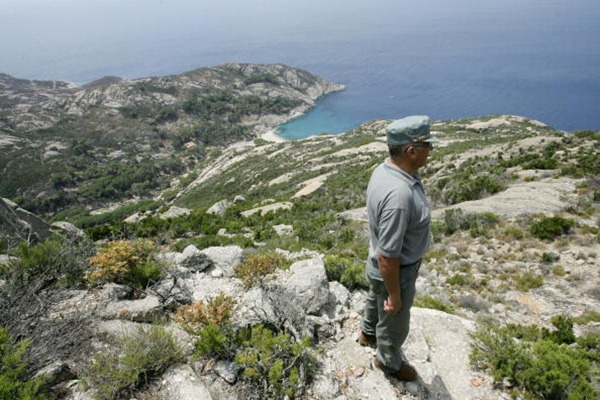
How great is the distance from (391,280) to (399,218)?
0.68 m

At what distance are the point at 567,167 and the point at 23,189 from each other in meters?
104

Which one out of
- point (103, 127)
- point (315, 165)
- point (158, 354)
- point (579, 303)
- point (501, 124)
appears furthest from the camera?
point (103, 127)

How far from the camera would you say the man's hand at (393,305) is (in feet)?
10.9

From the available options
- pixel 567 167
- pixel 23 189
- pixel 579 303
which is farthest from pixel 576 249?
pixel 23 189

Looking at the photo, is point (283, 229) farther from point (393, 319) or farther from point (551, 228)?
point (393, 319)

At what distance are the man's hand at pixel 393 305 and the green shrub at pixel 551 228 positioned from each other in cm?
804

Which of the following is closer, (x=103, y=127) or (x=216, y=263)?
(x=216, y=263)

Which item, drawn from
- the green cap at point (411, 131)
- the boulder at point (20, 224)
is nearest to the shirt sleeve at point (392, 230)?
the green cap at point (411, 131)

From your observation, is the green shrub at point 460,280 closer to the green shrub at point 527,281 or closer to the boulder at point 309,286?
the green shrub at point 527,281

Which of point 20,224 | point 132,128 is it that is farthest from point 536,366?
point 132,128

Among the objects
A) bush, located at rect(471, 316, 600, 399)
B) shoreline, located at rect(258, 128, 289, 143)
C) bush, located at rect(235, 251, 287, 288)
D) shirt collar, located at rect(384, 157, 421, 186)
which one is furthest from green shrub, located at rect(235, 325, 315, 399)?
shoreline, located at rect(258, 128, 289, 143)

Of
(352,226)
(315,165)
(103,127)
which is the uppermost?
(352,226)

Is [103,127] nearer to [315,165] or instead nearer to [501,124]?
[315,165]

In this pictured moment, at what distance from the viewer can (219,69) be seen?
163 meters
